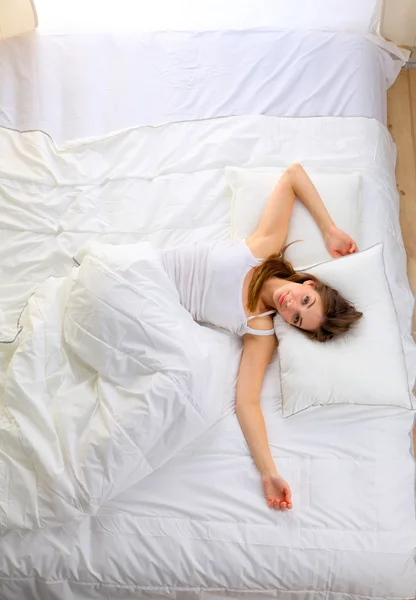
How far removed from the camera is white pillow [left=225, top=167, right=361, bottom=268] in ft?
6.34

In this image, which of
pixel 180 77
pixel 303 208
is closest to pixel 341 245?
pixel 303 208

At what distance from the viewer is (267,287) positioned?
1.86m

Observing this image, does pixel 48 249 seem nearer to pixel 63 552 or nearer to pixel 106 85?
pixel 106 85

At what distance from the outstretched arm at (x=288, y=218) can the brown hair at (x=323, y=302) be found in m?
0.06

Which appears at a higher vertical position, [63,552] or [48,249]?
[48,249]

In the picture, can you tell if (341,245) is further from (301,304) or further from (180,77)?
(180,77)

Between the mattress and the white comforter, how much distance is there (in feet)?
0.27

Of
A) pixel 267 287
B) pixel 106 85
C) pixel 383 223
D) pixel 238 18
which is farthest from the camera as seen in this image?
pixel 238 18

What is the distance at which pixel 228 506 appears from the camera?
1.65 metres

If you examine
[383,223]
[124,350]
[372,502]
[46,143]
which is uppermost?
[46,143]

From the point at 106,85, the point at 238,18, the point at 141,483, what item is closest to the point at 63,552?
the point at 141,483

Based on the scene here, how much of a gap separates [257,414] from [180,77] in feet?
3.76

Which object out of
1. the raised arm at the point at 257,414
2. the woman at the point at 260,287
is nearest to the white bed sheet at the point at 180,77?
the woman at the point at 260,287

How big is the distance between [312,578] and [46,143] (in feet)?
4.74
